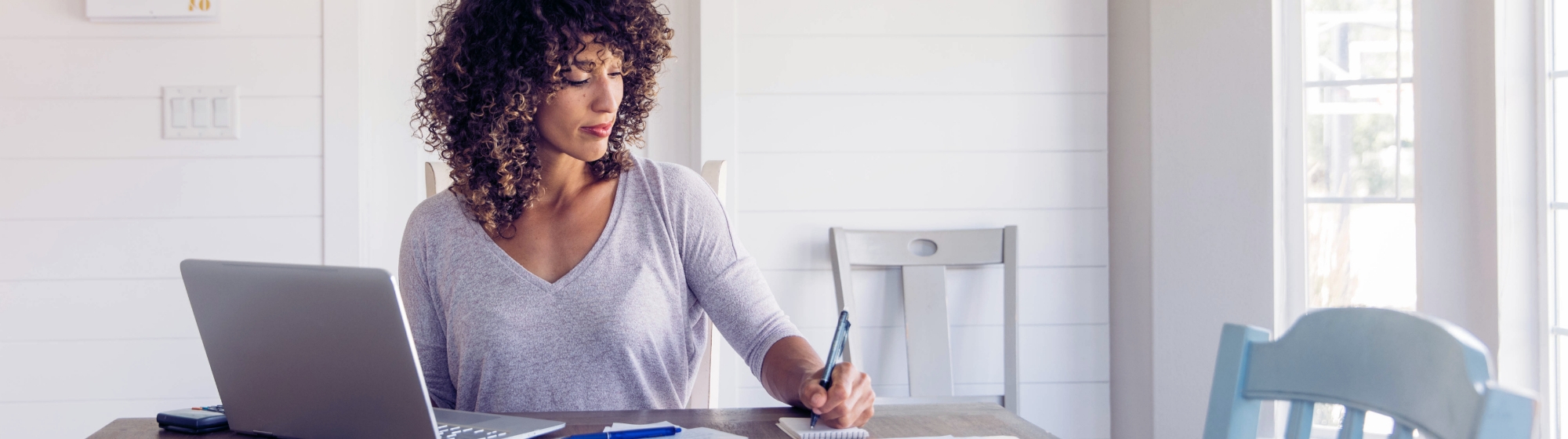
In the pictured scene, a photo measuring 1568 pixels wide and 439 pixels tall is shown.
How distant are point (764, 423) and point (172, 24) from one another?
1.68m

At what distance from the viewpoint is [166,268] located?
212 cm

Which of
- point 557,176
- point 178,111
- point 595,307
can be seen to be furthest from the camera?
point 178,111

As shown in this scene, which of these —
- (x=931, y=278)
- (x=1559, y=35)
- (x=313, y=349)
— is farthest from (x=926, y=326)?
(x=313, y=349)

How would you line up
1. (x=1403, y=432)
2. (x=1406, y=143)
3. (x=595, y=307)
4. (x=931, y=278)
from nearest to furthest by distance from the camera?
1. (x=1403, y=432)
2. (x=595, y=307)
3. (x=1406, y=143)
4. (x=931, y=278)

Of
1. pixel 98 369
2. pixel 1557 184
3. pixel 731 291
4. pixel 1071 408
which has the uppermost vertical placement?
pixel 1557 184

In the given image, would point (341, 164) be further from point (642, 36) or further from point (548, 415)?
point (548, 415)

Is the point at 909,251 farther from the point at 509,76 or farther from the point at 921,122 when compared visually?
the point at 509,76

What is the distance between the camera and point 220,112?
82.6 inches

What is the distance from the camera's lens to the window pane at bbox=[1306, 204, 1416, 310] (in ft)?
6.56

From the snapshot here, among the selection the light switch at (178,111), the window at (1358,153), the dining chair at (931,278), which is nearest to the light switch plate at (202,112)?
the light switch at (178,111)

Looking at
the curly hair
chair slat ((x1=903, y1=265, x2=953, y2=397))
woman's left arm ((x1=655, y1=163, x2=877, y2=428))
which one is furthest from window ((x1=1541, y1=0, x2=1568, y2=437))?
the curly hair

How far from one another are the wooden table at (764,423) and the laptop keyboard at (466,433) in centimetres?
5

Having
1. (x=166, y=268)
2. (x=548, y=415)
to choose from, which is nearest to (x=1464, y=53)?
(x=548, y=415)

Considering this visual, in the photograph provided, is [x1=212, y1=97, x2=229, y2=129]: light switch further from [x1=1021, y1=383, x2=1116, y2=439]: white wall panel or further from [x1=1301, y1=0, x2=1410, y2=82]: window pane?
[x1=1301, y1=0, x2=1410, y2=82]: window pane
